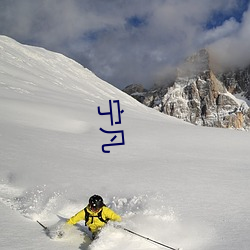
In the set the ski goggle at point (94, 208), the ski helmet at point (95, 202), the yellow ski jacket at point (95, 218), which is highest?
the ski helmet at point (95, 202)

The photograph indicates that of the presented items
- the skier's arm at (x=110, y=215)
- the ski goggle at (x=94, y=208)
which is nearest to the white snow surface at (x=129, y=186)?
the skier's arm at (x=110, y=215)

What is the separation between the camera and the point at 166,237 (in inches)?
227

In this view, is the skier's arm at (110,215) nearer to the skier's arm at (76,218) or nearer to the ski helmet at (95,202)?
the ski helmet at (95,202)

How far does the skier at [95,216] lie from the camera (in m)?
5.99

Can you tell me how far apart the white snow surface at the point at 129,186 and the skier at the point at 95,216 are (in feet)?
0.77

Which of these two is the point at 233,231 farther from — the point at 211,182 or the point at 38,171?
the point at 38,171

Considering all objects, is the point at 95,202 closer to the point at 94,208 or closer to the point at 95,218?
the point at 94,208

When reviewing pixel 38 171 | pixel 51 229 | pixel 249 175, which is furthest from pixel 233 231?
pixel 38 171

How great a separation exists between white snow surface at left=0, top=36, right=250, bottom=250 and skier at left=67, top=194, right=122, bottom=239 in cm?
23

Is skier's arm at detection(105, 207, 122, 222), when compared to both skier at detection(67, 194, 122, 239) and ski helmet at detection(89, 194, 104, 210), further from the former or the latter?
ski helmet at detection(89, 194, 104, 210)

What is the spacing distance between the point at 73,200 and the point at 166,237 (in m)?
2.70

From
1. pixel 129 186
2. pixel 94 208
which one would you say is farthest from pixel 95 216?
pixel 129 186

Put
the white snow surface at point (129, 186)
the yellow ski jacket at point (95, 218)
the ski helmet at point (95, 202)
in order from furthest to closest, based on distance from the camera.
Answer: the yellow ski jacket at point (95, 218)
the ski helmet at point (95, 202)
the white snow surface at point (129, 186)

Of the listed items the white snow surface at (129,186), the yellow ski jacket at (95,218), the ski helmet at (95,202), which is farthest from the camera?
the yellow ski jacket at (95,218)
